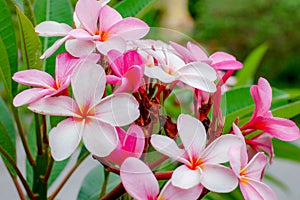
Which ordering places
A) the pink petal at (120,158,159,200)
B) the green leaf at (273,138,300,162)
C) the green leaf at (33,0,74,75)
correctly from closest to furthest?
the pink petal at (120,158,159,200)
the green leaf at (33,0,74,75)
the green leaf at (273,138,300,162)

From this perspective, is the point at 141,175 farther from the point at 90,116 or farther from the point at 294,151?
the point at 294,151

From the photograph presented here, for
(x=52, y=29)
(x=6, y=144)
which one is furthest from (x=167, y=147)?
(x=6, y=144)

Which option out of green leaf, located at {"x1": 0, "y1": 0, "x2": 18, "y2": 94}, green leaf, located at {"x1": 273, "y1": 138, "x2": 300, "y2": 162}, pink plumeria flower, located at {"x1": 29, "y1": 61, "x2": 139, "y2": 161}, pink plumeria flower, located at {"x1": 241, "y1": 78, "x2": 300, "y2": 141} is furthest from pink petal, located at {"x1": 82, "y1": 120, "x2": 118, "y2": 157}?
green leaf, located at {"x1": 273, "y1": 138, "x2": 300, "y2": 162}

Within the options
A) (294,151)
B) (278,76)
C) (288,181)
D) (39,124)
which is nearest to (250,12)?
(278,76)

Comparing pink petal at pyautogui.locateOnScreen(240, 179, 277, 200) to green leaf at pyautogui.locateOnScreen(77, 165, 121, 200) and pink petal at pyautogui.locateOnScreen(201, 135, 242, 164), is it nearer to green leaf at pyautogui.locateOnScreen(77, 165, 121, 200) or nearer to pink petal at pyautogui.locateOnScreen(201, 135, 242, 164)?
pink petal at pyautogui.locateOnScreen(201, 135, 242, 164)

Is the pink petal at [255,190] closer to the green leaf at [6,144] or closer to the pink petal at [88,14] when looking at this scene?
the pink petal at [88,14]

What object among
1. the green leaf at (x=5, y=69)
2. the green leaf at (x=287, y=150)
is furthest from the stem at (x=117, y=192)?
the green leaf at (x=287, y=150)

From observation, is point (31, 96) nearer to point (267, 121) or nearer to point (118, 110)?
point (118, 110)
